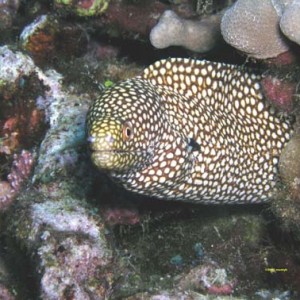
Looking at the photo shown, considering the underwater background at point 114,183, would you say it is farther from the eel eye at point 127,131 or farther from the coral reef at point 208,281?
the eel eye at point 127,131

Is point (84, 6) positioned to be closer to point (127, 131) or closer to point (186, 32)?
point (186, 32)

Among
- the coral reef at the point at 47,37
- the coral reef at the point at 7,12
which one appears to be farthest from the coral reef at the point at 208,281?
the coral reef at the point at 7,12

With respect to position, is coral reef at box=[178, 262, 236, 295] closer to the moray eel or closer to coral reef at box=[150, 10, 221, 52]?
the moray eel

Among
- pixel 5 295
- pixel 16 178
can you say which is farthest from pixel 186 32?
pixel 5 295

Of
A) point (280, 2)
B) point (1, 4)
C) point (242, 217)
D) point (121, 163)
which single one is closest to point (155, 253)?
point (242, 217)

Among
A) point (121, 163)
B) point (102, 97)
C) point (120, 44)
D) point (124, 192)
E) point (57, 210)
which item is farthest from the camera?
point (120, 44)

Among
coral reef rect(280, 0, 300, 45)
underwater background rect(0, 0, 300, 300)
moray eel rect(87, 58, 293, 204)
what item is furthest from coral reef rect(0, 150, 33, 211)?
coral reef rect(280, 0, 300, 45)

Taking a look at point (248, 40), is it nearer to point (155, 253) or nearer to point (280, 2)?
point (280, 2)

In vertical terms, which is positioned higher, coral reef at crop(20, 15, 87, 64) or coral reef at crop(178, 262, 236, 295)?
coral reef at crop(20, 15, 87, 64)
